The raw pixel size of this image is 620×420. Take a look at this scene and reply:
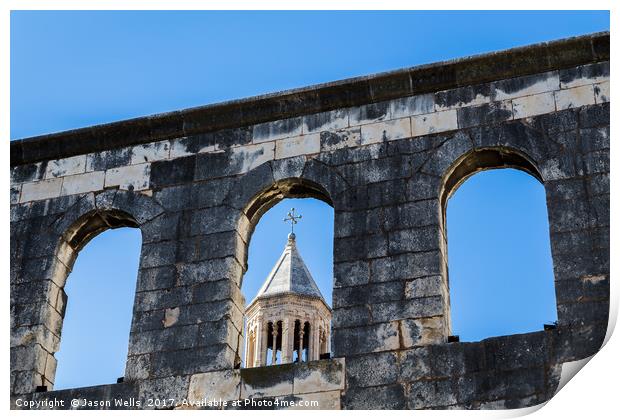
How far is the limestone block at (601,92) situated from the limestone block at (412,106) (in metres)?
1.51

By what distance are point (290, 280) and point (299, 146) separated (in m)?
26.2

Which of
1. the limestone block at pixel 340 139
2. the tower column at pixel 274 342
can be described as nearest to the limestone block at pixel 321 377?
the limestone block at pixel 340 139

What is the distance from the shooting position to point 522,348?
10.0 m

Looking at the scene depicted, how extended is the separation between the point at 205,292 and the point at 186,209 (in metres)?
1.03

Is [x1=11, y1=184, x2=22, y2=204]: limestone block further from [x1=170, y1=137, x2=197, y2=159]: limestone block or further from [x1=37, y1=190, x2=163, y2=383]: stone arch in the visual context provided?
[x1=170, y1=137, x2=197, y2=159]: limestone block

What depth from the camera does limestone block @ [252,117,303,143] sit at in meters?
12.1

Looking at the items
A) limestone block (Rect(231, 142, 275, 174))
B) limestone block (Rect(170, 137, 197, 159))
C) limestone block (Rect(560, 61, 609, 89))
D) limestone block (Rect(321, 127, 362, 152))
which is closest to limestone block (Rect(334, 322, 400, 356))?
limestone block (Rect(321, 127, 362, 152))

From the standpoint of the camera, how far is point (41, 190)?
12711mm

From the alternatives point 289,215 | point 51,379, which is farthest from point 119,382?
point 289,215

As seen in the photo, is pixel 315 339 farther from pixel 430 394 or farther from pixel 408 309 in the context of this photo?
pixel 430 394

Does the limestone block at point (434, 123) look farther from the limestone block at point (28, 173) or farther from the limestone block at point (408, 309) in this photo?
the limestone block at point (28, 173)

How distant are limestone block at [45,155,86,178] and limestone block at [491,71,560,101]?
429cm

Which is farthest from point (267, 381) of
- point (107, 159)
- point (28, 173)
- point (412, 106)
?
point (28, 173)

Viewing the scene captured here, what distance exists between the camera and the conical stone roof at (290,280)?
3688 centimetres
